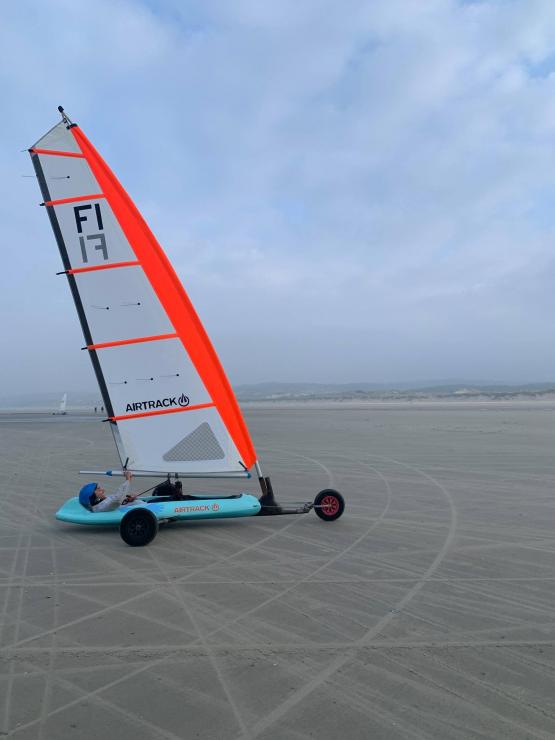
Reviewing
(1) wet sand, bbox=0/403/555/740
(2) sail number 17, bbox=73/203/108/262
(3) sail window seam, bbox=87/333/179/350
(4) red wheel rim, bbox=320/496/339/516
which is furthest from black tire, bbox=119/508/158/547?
(2) sail number 17, bbox=73/203/108/262

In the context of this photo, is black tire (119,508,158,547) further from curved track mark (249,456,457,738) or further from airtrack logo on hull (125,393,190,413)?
curved track mark (249,456,457,738)

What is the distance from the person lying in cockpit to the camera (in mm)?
7277

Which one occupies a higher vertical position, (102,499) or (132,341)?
(132,341)

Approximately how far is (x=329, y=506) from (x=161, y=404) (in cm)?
280

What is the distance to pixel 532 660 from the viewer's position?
12.2 ft

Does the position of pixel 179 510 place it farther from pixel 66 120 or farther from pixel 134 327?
pixel 66 120

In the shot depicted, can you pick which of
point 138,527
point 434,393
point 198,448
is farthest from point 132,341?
point 434,393

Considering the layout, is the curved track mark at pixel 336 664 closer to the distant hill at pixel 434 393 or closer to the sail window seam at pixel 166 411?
the sail window seam at pixel 166 411

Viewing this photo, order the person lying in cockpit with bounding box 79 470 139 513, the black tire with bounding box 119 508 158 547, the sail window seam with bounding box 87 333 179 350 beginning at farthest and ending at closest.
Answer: the sail window seam with bounding box 87 333 179 350 → the person lying in cockpit with bounding box 79 470 139 513 → the black tire with bounding box 119 508 158 547

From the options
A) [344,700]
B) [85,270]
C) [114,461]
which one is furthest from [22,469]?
[344,700]

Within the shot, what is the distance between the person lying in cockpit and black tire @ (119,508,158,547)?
0.74 m

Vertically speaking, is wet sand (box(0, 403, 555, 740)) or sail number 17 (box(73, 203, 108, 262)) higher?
sail number 17 (box(73, 203, 108, 262))

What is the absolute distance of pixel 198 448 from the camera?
762cm

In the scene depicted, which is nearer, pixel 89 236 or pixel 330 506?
pixel 89 236
